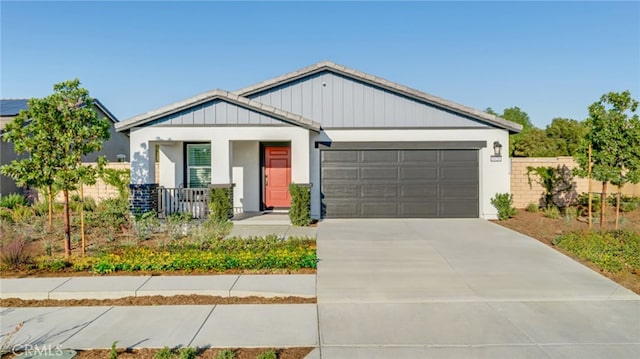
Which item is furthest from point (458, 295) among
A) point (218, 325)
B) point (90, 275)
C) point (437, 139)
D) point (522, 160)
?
point (522, 160)

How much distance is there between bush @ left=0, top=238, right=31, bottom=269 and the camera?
6.64m

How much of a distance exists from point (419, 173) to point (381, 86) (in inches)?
119

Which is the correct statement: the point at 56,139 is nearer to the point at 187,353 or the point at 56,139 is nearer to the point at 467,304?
the point at 187,353

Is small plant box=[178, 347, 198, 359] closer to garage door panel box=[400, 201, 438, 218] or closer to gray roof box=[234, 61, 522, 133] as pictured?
garage door panel box=[400, 201, 438, 218]

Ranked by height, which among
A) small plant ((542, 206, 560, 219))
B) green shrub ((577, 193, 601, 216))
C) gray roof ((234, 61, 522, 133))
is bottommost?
small plant ((542, 206, 560, 219))

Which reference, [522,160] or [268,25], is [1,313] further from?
[522,160]

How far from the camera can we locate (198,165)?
1306cm

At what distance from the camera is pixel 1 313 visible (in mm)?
4863

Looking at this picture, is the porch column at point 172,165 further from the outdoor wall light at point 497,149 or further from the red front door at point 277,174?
the outdoor wall light at point 497,149

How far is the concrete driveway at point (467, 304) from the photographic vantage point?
393 cm

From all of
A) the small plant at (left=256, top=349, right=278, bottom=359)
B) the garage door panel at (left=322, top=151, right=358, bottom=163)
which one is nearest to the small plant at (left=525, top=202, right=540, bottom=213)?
the garage door panel at (left=322, top=151, right=358, bottom=163)

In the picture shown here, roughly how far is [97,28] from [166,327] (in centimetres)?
1170

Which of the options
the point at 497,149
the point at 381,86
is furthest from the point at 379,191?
the point at 497,149

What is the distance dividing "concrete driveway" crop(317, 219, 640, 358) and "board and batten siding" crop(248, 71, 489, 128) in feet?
16.4
